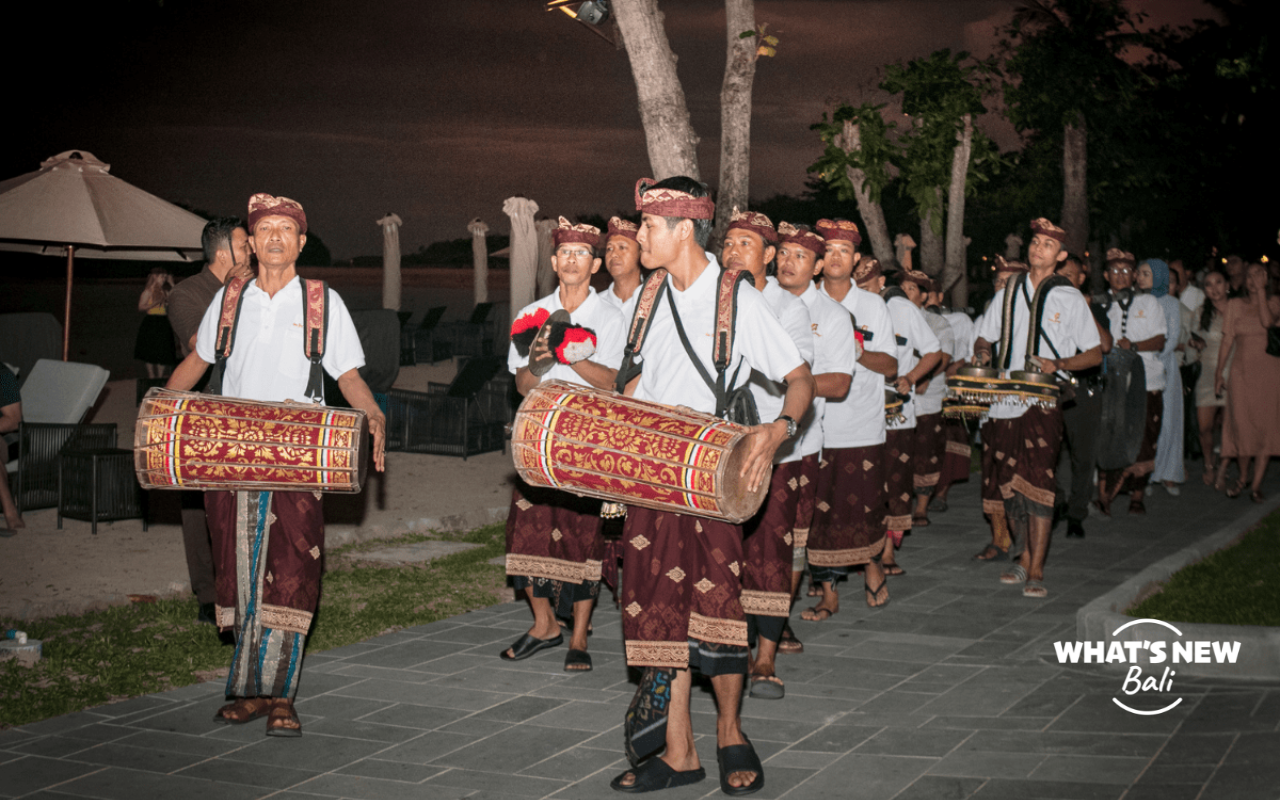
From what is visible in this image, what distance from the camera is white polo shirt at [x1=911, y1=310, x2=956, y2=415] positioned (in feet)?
33.1

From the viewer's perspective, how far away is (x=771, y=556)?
5.31 metres

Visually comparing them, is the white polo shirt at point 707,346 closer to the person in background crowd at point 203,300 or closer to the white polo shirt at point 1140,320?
the person in background crowd at point 203,300

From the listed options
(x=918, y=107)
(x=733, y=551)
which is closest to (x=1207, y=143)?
(x=918, y=107)

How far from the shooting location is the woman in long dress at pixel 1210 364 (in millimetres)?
12461

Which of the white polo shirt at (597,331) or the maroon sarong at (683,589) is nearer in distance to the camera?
the maroon sarong at (683,589)

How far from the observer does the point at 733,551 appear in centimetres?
448

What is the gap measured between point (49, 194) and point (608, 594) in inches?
257

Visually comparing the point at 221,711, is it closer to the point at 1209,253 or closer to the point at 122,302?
the point at 1209,253

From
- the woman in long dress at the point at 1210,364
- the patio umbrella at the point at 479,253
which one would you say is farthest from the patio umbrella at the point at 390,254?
the woman in long dress at the point at 1210,364

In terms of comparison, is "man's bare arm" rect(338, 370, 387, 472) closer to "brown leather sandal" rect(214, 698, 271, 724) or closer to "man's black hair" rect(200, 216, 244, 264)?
"brown leather sandal" rect(214, 698, 271, 724)

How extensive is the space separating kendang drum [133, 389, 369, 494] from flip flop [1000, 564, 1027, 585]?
15.7 feet

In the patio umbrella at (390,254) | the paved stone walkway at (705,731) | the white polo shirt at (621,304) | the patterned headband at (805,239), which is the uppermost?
the patio umbrella at (390,254)

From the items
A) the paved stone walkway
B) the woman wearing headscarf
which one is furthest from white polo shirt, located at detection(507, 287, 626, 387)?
the woman wearing headscarf

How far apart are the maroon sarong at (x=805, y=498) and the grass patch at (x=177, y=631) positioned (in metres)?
2.34
